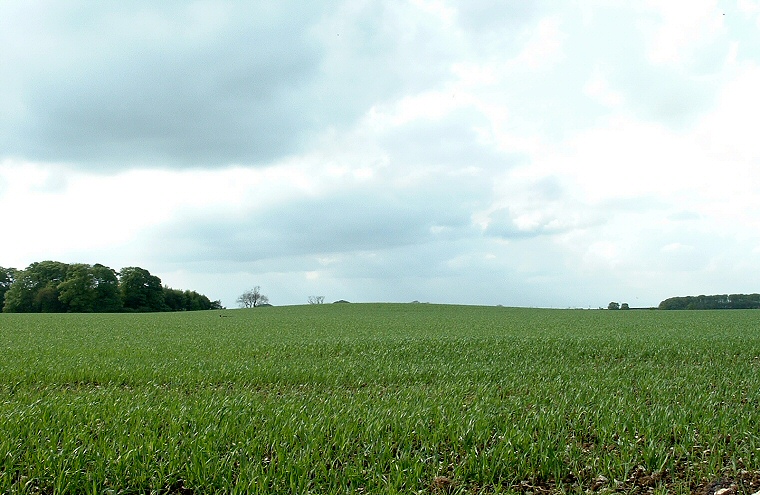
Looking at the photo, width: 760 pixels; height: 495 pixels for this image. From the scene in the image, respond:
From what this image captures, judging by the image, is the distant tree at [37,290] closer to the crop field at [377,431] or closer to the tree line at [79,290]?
the tree line at [79,290]

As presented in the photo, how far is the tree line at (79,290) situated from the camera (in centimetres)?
9244

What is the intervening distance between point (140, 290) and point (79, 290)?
11968 mm

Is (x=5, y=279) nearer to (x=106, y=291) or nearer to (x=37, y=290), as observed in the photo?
(x=37, y=290)

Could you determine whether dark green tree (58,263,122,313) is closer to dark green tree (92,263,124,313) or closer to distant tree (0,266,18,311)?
dark green tree (92,263,124,313)

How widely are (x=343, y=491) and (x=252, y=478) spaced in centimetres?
94

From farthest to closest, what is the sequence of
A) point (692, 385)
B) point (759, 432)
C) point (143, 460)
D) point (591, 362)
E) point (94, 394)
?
1. point (591, 362)
2. point (692, 385)
3. point (94, 394)
4. point (759, 432)
5. point (143, 460)

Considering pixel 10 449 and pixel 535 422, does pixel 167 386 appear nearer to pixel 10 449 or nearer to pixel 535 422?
pixel 10 449

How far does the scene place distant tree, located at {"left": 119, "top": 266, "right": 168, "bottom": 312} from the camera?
Result: 101 metres

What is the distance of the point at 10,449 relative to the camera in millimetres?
5797

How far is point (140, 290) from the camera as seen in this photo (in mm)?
102312

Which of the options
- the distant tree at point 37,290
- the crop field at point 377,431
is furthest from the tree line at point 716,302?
the distant tree at point 37,290

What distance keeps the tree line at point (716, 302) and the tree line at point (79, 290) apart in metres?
99.6

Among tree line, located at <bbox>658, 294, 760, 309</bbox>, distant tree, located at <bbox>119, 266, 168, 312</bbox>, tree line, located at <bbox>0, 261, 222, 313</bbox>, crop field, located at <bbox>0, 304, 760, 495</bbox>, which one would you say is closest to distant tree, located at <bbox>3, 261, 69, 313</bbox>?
tree line, located at <bbox>0, 261, 222, 313</bbox>

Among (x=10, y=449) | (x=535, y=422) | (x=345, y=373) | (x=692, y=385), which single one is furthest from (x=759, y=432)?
(x=10, y=449)
